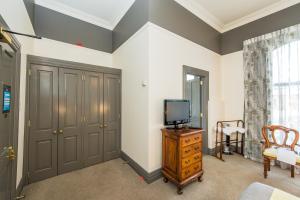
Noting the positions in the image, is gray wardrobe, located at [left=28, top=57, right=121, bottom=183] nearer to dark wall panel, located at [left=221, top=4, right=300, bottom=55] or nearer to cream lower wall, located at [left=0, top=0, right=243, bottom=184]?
cream lower wall, located at [left=0, top=0, right=243, bottom=184]

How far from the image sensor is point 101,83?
2975 millimetres

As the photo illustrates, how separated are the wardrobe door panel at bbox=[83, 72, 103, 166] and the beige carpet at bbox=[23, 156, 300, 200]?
0.91 feet

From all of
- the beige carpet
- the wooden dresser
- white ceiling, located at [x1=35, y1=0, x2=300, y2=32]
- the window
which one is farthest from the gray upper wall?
the beige carpet

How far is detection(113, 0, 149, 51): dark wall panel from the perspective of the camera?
2397mm

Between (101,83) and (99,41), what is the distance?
52.9 inches

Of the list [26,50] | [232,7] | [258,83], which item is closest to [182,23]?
[232,7]

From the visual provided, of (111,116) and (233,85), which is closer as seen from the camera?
(111,116)

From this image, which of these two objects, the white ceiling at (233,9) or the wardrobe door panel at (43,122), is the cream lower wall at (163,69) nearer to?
the white ceiling at (233,9)

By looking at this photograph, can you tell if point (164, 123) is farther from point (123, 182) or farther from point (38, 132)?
point (38, 132)

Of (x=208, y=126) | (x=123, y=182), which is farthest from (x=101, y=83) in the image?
(x=208, y=126)

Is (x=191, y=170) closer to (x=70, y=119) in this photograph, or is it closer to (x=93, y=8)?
(x=70, y=119)

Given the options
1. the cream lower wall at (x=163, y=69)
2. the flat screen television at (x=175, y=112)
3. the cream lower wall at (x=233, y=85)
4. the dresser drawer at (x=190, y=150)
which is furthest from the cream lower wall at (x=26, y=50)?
the cream lower wall at (x=233, y=85)

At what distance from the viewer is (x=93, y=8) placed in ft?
10.2

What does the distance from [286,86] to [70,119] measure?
4434 millimetres
